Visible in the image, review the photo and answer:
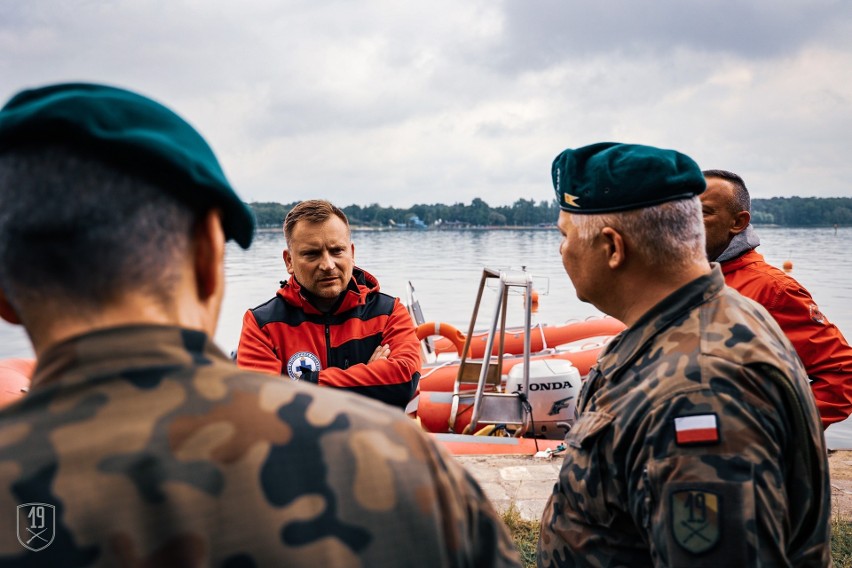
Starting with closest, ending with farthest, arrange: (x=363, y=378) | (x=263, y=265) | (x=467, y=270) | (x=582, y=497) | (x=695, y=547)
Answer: (x=695, y=547), (x=582, y=497), (x=363, y=378), (x=467, y=270), (x=263, y=265)

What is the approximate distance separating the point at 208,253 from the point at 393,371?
Result: 2.61m

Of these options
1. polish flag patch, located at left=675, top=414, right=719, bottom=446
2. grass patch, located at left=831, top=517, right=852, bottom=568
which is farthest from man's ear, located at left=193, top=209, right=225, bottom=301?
grass patch, located at left=831, top=517, right=852, bottom=568

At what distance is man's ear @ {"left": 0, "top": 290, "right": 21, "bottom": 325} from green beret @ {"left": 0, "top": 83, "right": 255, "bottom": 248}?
20 cm

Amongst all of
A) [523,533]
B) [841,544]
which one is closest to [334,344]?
[523,533]

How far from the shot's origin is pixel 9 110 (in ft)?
2.87

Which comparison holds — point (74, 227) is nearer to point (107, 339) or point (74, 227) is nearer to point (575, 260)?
point (107, 339)

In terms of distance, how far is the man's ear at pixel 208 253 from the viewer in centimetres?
91

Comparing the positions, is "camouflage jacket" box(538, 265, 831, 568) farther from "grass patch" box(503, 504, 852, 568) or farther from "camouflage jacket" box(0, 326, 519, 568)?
"grass patch" box(503, 504, 852, 568)

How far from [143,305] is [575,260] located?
1358 mm

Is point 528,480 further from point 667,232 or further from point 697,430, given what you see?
point 697,430

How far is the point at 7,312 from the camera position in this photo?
942 millimetres

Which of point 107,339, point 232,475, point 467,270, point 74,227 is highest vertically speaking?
point 74,227

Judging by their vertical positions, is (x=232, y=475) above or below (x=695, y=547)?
above

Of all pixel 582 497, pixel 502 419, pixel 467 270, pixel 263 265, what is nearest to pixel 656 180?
pixel 582 497
